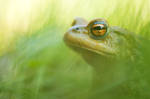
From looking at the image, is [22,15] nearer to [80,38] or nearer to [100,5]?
[100,5]

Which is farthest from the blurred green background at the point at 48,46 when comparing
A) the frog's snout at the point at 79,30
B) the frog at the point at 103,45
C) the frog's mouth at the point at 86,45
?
the frog's snout at the point at 79,30

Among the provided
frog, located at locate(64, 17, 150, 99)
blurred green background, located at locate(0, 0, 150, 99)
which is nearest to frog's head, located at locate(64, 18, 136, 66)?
frog, located at locate(64, 17, 150, 99)

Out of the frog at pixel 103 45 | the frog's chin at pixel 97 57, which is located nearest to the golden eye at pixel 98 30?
the frog at pixel 103 45

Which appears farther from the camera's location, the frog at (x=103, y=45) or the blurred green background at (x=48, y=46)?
the frog at (x=103, y=45)

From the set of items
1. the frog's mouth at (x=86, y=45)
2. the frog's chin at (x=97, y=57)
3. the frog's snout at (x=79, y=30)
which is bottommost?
the frog's chin at (x=97, y=57)

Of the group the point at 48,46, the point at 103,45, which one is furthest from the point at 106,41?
the point at 48,46

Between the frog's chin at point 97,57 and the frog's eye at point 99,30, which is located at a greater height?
the frog's eye at point 99,30

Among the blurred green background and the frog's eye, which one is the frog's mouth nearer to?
the frog's eye

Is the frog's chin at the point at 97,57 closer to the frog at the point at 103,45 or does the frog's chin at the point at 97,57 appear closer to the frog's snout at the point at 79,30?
the frog at the point at 103,45

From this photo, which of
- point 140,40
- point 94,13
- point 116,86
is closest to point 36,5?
point 94,13
